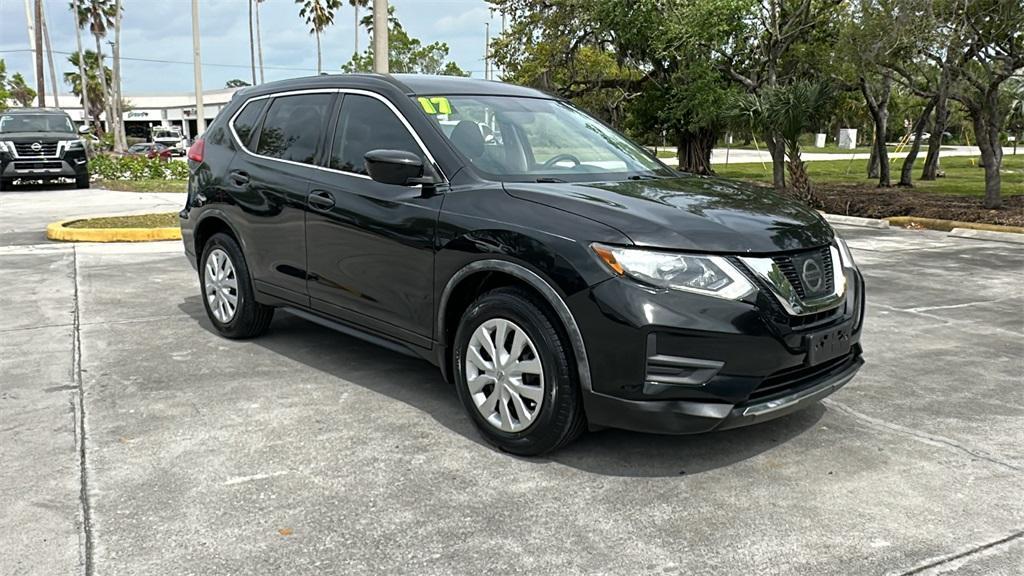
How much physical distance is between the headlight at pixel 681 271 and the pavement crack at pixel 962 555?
3.81ft

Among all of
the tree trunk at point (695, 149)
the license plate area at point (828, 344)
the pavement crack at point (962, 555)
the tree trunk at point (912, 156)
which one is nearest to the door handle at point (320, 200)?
the license plate area at point (828, 344)

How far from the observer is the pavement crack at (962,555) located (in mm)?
2916

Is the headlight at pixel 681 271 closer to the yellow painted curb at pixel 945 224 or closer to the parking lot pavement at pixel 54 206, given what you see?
the parking lot pavement at pixel 54 206

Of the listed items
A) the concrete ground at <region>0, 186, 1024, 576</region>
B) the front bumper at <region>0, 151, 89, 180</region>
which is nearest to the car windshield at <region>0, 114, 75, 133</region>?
the front bumper at <region>0, 151, 89, 180</region>

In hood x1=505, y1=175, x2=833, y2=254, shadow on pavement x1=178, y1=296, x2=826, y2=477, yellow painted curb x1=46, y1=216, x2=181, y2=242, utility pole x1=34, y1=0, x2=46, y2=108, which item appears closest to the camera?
hood x1=505, y1=175, x2=833, y2=254

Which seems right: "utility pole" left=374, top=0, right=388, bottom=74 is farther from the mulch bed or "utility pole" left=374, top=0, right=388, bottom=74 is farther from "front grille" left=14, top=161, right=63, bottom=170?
"front grille" left=14, top=161, right=63, bottom=170

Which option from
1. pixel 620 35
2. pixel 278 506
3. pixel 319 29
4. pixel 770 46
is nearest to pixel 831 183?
pixel 770 46

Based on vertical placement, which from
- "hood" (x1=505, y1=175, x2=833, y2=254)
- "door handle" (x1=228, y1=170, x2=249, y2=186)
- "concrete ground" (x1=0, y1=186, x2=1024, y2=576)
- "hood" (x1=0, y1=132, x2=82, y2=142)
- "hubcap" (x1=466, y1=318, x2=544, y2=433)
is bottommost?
"concrete ground" (x1=0, y1=186, x2=1024, y2=576)

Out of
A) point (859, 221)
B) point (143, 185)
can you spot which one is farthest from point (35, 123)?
point (859, 221)

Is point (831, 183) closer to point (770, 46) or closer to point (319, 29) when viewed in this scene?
point (770, 46)

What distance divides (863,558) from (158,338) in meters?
4.81

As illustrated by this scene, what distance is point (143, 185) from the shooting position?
65.3ft

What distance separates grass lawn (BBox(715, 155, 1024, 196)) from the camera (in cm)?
1905

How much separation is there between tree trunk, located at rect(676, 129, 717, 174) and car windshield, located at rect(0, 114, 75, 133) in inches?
622
